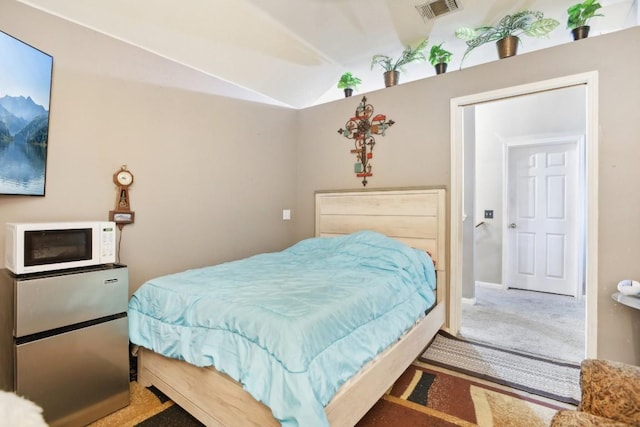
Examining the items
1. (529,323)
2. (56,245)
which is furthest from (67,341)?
(529,323)

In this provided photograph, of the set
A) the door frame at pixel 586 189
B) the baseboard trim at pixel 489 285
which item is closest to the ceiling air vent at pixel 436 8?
the door frame at pixel 586 189

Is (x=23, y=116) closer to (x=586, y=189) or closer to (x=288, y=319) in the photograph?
(x=288, y=319)

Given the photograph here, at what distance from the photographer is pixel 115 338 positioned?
1.72 metres

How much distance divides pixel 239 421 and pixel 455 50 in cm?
342

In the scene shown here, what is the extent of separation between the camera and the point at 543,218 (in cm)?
421

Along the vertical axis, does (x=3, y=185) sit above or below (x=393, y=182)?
below

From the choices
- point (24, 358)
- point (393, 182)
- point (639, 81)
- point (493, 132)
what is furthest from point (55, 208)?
point (493, 132)

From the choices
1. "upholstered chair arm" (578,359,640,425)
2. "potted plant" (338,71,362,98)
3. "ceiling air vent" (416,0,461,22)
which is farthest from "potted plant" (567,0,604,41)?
"upholstered chair arm" (578,359,640,425)

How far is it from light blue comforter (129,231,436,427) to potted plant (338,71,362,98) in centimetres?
195

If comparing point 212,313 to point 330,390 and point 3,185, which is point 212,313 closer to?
point 330,390

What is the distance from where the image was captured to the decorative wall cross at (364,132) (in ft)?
10.3

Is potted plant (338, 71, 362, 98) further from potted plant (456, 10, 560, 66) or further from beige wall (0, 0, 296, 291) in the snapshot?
potted plant (456, 10, 560, 66)

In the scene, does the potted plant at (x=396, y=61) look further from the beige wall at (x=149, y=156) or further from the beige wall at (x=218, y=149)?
the beige wall at (x=149, y=156)

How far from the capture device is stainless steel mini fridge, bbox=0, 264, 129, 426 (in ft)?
4.69
